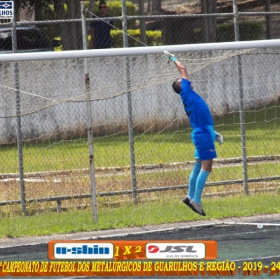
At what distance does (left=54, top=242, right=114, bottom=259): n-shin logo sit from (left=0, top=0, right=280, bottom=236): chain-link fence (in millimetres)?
2893

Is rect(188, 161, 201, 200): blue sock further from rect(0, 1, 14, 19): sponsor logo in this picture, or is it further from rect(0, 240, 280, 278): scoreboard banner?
rect(0, 1, 14, 19): sponsor logo

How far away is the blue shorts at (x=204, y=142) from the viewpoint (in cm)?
1127

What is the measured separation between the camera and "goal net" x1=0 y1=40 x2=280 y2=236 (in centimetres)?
1321

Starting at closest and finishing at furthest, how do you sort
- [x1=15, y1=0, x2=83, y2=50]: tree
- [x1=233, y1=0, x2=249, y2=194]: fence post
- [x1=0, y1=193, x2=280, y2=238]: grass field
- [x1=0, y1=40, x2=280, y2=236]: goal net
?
1. [x1=0, y1=193, x2=280, y2=238]: grass field
2. [x1=0, y1=40, x2=280, y2=236]: goal net
3. [x1=233, y1=0, x2=249, y2=194]: fence post
4. [x1=15, y1=0, x2=83, y2=50]: tree

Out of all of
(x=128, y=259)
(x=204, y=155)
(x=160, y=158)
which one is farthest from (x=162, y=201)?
(x=128, y=259)

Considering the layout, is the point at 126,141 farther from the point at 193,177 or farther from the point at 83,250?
the point at 83,250

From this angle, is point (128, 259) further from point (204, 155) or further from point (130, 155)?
point (130, 155)

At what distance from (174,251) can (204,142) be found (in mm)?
2219

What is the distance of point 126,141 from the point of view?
1423cm

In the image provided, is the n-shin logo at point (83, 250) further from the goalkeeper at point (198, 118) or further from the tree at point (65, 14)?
the tree at point (65, 14)

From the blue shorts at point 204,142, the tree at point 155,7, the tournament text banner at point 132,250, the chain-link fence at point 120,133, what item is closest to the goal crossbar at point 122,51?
the chain-link fence at point 120,133

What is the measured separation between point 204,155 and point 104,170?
3.06 meters

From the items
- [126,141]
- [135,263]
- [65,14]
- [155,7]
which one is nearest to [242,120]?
[126,141]

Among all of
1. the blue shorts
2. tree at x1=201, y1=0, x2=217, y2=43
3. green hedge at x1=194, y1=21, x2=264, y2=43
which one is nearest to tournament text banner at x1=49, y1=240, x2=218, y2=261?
the blue shorts
